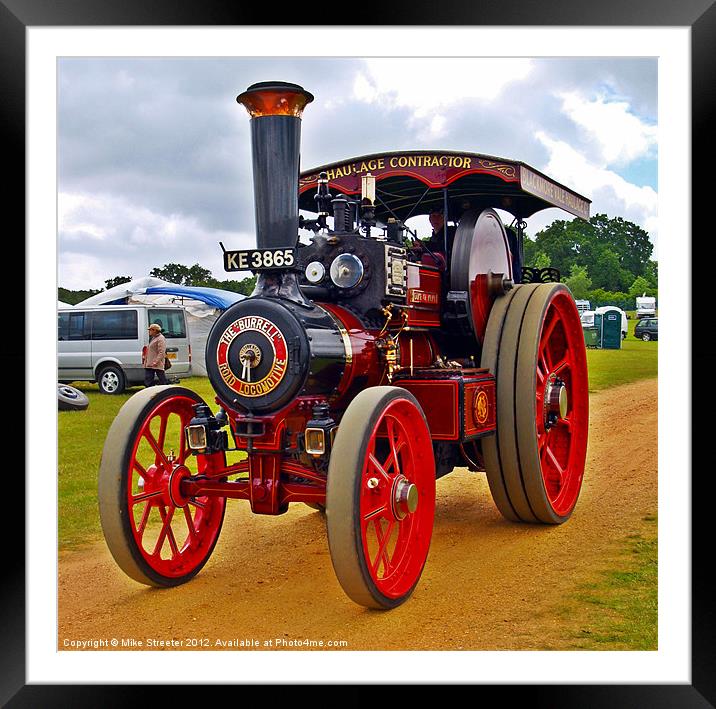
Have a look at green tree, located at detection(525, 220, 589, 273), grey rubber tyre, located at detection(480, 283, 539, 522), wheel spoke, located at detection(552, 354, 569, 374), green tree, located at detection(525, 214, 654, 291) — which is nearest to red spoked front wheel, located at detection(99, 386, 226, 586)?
grey rubber tyre, located at detection(480, 283, 539, 522)

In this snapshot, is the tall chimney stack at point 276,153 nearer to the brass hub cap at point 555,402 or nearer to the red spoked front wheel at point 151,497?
the red spoked front wheel at point 151,497

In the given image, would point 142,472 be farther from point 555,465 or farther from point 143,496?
point 555,465

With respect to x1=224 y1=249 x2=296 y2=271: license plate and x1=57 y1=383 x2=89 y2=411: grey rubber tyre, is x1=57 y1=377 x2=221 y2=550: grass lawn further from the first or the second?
x1=224 y1=249 x2=296 y2=271: license plate

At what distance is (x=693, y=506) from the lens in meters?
3.73

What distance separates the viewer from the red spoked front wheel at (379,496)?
3391mm

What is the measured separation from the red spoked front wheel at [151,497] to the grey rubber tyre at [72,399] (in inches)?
26.1

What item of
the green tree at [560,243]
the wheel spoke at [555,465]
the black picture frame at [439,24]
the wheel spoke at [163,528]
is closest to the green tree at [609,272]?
the green tree at [560,243]

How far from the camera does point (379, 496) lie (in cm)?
372

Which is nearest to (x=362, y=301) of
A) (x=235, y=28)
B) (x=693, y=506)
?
(x=235, y=28)

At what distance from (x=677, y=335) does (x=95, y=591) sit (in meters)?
2.89

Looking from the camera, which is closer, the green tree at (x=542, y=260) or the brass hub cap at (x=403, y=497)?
the brass hub cap at (x=403, y=497)

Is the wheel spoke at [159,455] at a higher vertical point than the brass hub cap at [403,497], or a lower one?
higher

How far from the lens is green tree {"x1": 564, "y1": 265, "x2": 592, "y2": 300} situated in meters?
5.80
